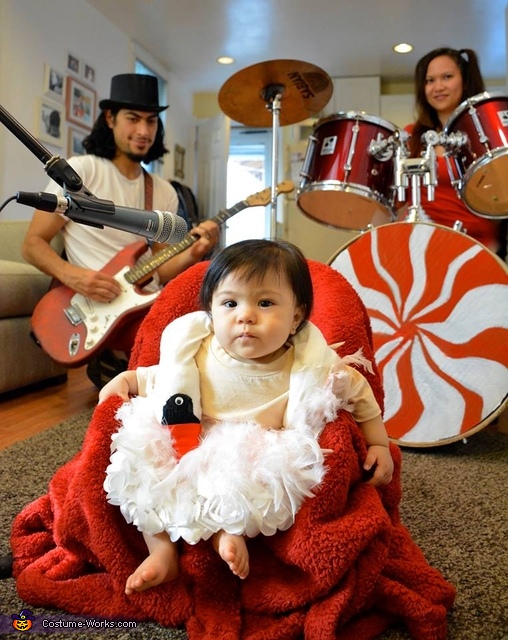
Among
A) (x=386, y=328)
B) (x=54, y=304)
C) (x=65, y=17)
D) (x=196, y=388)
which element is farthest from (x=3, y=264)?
(x=65, y=17)

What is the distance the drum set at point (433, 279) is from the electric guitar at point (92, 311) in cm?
53

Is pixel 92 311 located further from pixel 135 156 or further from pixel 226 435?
pixel 226 435

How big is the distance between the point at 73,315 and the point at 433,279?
3.52 feet

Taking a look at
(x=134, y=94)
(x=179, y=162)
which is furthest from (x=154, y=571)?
(x=179, y=162)

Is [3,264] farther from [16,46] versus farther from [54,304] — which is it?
[16,46]

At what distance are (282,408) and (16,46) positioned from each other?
2.89 meters

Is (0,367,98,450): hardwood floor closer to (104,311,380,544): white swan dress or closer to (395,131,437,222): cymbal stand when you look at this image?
(104,311,380,544): white swan dress

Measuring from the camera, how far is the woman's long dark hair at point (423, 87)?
1.90 m

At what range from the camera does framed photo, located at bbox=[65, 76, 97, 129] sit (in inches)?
130

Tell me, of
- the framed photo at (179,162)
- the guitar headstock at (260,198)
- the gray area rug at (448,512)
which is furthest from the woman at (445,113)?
the framed photo at (179,162)

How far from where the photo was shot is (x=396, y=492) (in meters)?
0.81

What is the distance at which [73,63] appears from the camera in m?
3.36

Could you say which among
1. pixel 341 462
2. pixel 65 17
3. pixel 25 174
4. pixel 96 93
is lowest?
pixel 341 462

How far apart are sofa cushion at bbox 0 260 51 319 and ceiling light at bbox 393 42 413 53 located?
3119 millimetres
